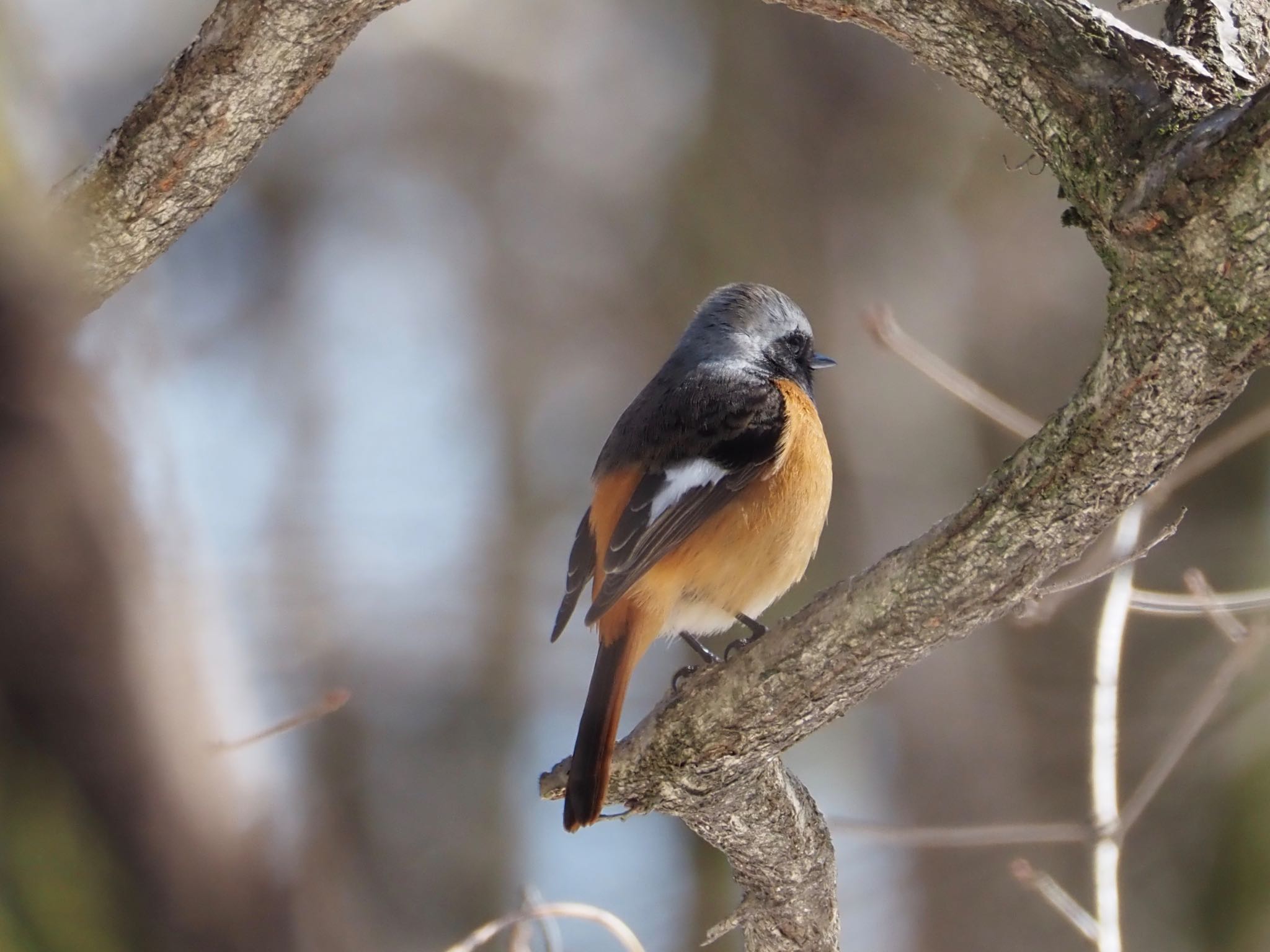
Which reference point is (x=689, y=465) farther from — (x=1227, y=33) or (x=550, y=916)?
A: (x=1227, y=33)

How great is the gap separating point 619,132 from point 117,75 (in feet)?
10.6

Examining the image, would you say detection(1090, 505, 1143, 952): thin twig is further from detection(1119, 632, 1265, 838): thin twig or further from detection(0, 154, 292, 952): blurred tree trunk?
detection(0, 154, 292, 952): blurred tree trunk

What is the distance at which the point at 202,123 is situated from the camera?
239 centimetres

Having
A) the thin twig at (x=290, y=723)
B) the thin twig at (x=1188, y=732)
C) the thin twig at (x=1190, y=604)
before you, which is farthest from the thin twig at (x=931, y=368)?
the thin twig at (x=290, y=723)

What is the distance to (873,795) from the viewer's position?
6770mm

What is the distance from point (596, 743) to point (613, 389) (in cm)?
542

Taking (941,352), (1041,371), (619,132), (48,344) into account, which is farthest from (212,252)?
(48,344)

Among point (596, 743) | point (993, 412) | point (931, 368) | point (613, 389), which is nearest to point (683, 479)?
point (931, 368)

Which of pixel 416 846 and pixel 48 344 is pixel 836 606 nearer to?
pixel 48 344

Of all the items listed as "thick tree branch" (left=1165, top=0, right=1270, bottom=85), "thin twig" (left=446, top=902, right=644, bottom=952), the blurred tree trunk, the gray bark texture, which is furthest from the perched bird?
"thick tree branch" (left=1165, top=0, right=1270, bottom=85)

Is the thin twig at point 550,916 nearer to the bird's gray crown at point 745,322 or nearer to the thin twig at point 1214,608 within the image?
the thin twig at point 1214,608

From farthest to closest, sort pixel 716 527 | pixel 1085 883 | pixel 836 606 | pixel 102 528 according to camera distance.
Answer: pixel 1085 883 → pixel 716 527 → pixel 102 528 → pixel 836 606

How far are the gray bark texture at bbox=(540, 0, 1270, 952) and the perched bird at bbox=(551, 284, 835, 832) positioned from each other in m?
0.79

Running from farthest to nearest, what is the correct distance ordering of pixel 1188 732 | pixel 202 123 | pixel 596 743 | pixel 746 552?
pixel 746 552, pixel 1188 732, pixel 596 743, pixel 202 123
